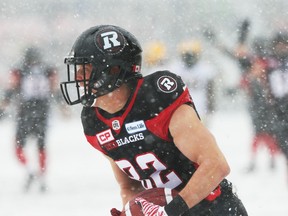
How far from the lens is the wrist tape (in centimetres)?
256

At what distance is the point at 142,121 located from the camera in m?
2.71

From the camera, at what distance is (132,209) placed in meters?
2.73

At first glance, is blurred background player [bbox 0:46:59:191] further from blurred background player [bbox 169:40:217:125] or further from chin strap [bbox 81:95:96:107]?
chin strap [bbox 81:95:96:107]

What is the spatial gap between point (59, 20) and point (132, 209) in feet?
25.3

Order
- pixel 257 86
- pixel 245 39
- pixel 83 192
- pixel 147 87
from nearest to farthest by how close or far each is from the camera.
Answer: pixel 147 87
pixel 83 192
pixel 257 86
pixel 245 39

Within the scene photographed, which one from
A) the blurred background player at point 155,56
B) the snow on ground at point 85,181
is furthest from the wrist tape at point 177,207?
the blurred background player at point 155,56

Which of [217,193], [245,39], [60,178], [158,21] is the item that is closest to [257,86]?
[245,39]

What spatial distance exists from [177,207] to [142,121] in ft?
1.25

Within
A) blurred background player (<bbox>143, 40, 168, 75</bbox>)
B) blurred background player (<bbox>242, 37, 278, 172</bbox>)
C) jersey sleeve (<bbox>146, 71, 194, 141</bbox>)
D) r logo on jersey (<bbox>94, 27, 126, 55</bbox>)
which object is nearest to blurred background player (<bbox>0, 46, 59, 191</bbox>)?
blurred background player (<bbox>242, 37, 278, 172</bbox>)

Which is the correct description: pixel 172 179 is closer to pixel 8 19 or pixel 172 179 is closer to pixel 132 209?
pixel 132 209

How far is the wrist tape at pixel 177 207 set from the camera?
101 inches

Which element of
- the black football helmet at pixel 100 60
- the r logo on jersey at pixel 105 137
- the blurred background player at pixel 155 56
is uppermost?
the blurred background player at pixel 155 56

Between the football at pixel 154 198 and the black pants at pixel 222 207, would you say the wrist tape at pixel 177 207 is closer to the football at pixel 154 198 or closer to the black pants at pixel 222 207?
the football at pixel 154 198

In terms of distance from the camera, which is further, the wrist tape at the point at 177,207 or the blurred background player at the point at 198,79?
the blurred background player at the point at 198,79
